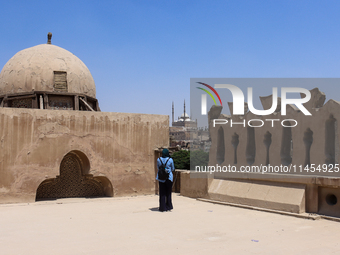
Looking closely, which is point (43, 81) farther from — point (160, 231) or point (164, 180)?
point (160, 231)

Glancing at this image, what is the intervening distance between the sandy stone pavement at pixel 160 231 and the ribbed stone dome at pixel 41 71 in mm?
4557

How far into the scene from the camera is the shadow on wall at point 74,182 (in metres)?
9.52

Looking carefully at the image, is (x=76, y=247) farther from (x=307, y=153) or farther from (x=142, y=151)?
(x=142, y=151)

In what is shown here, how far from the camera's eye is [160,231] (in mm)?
5414

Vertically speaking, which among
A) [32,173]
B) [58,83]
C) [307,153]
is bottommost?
[32,173]

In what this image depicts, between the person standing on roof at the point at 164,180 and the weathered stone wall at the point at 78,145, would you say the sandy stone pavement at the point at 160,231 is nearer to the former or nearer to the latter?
the person standing on roof at the point at 164,180

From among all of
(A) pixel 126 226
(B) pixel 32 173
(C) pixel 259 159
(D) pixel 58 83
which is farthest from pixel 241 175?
(D) pixel 58 83

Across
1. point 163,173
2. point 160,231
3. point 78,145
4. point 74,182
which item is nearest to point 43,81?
point 78,145

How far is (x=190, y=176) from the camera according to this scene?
901 centimetres

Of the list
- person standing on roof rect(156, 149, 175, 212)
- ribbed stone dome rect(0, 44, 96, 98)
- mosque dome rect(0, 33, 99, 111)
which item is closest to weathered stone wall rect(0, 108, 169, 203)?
mosque dome rect(0, 33, 99, 111)

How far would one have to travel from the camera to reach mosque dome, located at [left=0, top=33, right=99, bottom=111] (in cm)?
1094

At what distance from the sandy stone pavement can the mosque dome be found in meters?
4.18

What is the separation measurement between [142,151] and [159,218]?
12.4 ft

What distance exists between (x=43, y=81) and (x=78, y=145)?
3010 mm
